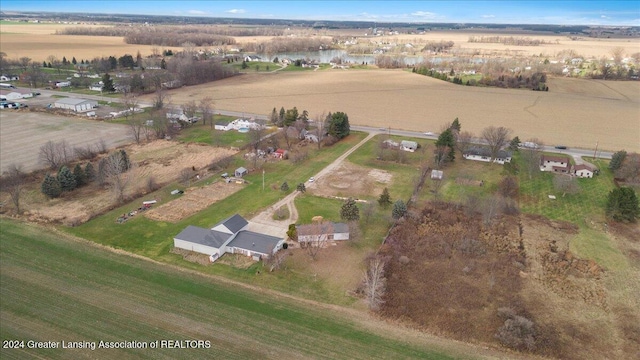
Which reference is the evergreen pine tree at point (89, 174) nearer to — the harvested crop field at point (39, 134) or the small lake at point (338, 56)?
the harvested crop field at point (39, 134)

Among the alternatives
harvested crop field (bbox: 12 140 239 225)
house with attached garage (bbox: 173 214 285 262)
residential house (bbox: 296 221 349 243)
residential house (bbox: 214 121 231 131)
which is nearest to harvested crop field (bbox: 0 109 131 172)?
harvested crop field (bbox: 12 140 239 225)

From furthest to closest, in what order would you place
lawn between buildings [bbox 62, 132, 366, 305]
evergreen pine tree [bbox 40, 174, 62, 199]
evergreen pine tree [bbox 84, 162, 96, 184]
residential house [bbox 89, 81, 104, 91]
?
residential house [bbox 89, 81, 104, 91] → evergreen pine tree [bbox 84, 162, 96, 184] → evergreen pine tree [bbox 40, 174, 62, 199] → lawn between buildings [bbox 62, 132, 366, 305]

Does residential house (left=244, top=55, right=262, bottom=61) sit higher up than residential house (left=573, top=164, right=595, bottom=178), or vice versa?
residential house (left=244, top=55, right=262, bottom=61)

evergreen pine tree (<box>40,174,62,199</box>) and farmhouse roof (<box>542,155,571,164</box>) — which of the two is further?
farmhouse roof (<box>542,155,571,164</box>)

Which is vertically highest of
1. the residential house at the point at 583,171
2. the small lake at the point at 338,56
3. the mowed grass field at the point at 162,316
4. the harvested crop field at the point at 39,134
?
the small lake at the point at 338,56

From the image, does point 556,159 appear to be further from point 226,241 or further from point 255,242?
point 226,241

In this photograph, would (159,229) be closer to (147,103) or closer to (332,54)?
(147,103)

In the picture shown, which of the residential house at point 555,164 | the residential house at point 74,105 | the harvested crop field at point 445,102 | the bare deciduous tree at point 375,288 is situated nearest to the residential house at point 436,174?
the residential house at point 555,164

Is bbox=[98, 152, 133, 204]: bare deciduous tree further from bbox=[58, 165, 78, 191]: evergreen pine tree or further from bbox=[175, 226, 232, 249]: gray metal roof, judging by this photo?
bbox=[175, 226, 232, 249]: gray metal roof
